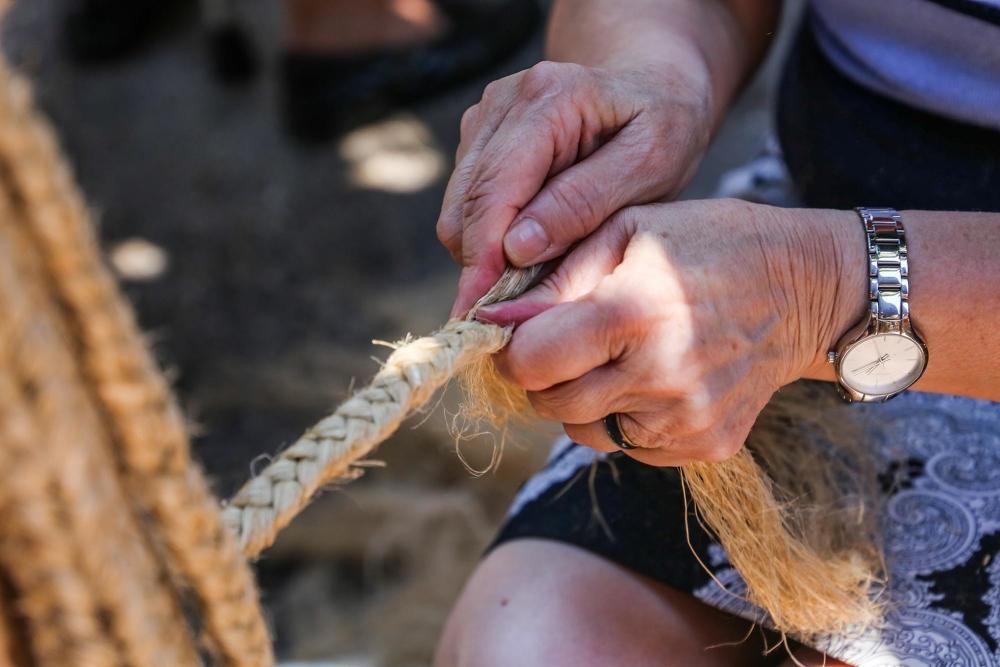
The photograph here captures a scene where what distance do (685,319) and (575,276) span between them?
119 millimetres

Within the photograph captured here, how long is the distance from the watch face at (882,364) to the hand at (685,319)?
0.03 meters

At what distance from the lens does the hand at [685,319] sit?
781mm

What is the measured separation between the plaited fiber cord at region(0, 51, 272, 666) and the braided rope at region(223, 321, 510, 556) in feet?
0.21

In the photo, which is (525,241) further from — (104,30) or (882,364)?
(104,30)

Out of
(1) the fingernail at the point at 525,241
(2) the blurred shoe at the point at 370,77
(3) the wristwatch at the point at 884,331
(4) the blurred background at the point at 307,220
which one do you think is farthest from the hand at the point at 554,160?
(2) the blurred shoe at the point at 370,77

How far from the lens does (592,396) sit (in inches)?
31.5

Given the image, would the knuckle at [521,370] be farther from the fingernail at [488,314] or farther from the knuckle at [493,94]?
the knuckle at [493,94]

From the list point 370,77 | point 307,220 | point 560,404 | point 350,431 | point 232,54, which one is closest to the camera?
point 350,431

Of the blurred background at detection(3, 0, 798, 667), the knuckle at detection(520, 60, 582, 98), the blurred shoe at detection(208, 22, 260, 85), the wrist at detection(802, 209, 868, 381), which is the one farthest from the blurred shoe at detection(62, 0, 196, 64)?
the wrist at detection(802, 209, 868, 381)

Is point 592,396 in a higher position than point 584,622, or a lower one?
higher

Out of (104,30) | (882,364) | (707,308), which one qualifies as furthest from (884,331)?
(104,30)

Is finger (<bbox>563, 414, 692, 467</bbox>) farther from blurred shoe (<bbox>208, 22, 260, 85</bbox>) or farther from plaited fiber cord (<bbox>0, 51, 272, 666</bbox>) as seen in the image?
blurred shoe (<bbox>208, 22, 260, 85</bbox>)

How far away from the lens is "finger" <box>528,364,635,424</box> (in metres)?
0.80

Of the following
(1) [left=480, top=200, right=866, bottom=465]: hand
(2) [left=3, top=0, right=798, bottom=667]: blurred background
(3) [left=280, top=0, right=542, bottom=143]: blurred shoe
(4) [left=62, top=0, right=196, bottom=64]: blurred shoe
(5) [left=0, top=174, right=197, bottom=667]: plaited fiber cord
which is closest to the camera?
(5) [left=0, top=174, right=197, bottom=667]: plaited fiber cord
